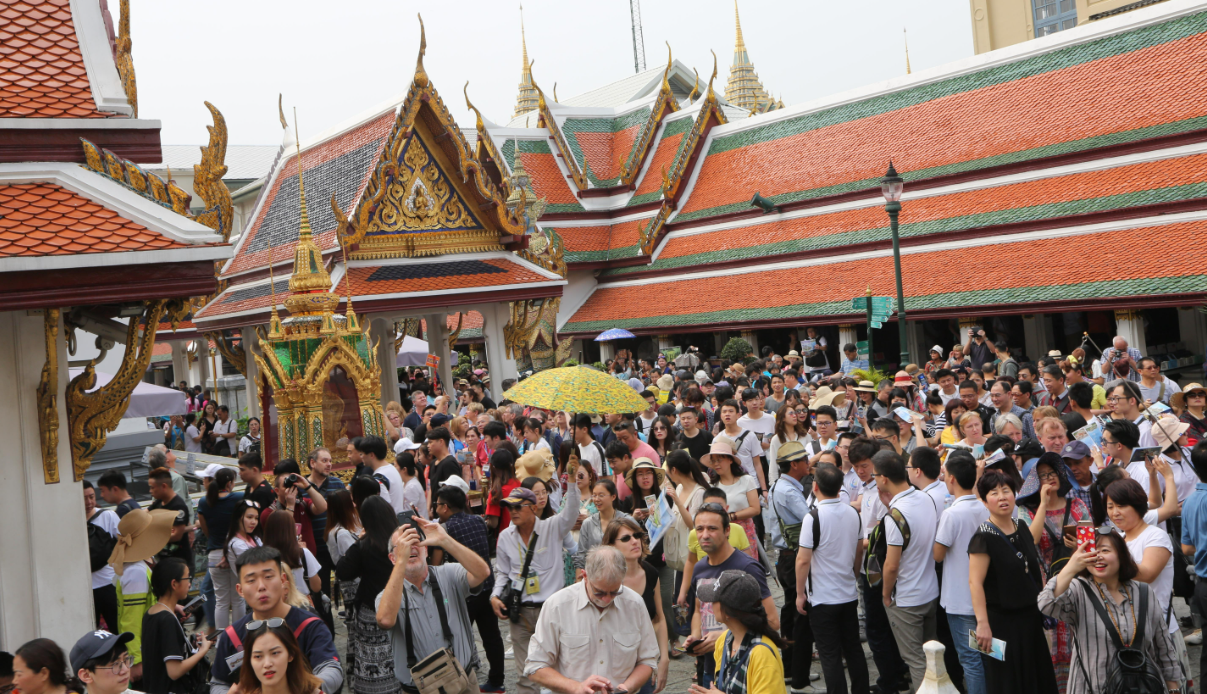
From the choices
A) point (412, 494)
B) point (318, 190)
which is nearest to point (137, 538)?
point (412, 494)

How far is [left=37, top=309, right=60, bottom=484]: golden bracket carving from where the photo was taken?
18.8 ft

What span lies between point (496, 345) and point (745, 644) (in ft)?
46.5

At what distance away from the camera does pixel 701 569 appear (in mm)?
5133

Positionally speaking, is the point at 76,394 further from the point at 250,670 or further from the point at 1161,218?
the point at 1161,218

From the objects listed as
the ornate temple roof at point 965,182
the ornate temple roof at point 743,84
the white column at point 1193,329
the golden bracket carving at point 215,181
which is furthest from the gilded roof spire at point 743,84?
the golden bracket carving at point 215,181

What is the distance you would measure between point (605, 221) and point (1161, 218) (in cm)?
1580

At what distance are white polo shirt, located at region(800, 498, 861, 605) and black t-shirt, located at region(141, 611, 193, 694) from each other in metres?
3.21

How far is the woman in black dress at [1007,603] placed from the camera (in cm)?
504

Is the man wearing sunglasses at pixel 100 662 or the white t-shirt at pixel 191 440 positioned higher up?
the white t-shirt at pixel 191 440

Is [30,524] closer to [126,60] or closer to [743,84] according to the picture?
[126,60]

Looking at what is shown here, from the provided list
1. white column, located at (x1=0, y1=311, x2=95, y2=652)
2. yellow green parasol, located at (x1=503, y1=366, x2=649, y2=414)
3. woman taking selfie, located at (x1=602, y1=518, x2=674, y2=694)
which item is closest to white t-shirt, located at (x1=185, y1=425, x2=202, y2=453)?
yellow green parasol, located at (x1=503, y1=366, x2=649, y2=414)

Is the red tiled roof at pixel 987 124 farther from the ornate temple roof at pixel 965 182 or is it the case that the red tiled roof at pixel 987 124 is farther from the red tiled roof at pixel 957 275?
the red tiled roof at pixel 957 275

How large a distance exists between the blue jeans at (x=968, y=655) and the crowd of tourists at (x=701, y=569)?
0.05 feet

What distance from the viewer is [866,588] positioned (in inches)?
244
